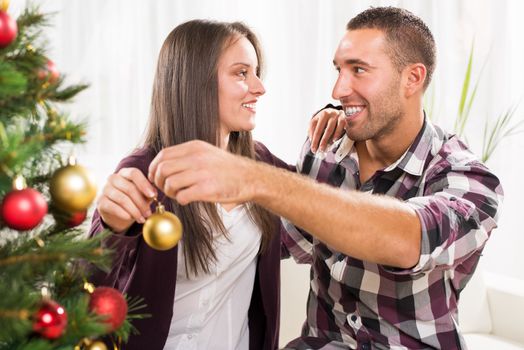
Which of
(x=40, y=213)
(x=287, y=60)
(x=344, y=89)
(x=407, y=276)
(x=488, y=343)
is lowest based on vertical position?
(x=488, y=343)

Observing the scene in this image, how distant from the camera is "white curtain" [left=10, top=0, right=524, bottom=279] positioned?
301cm

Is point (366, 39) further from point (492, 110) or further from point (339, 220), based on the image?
point (492, 110)

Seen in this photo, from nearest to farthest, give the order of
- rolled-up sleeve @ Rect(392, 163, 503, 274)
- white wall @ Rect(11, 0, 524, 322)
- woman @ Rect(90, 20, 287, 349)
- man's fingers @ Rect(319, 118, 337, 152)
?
rolled-up sleeve @ Rect(392, 163, 503, 274)
woman @ Rect(90, 20, 287, 349)
man's fingers @ Rect(319, 118, 337, 152)
white wall @ Rect(11, 0, 524, 322)

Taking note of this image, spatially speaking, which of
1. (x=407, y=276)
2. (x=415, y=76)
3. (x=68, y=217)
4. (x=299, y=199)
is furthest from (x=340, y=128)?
(x=68, y=217)

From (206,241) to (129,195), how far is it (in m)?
0.59

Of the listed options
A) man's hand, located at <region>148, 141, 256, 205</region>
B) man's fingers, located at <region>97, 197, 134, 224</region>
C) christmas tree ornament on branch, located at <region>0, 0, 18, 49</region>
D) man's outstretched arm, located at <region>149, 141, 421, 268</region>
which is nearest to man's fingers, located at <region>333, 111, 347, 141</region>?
man's outstretched arm, located at <region>149, 141, 421, 268</region>

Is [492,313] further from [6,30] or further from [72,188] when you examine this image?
[6,30]

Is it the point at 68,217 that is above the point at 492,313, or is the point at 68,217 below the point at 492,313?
above

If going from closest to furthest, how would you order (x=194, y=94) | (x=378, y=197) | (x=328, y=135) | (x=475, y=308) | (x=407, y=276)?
(x=378, y=197) < (x=407, y=276) < (x=194, y=94) < (x=328, y=135) < (x=475, y=308)

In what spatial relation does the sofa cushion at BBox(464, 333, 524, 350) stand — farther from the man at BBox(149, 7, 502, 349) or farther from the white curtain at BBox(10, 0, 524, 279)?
the white curtain at BBox(10, 0, 524, 279)

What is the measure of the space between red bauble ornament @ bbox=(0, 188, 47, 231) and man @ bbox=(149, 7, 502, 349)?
0.22 m

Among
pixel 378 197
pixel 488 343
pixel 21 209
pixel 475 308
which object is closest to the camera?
pixel 21 209

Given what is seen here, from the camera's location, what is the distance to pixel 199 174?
969 mm

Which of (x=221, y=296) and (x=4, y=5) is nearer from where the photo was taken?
(x=4, y=5)
